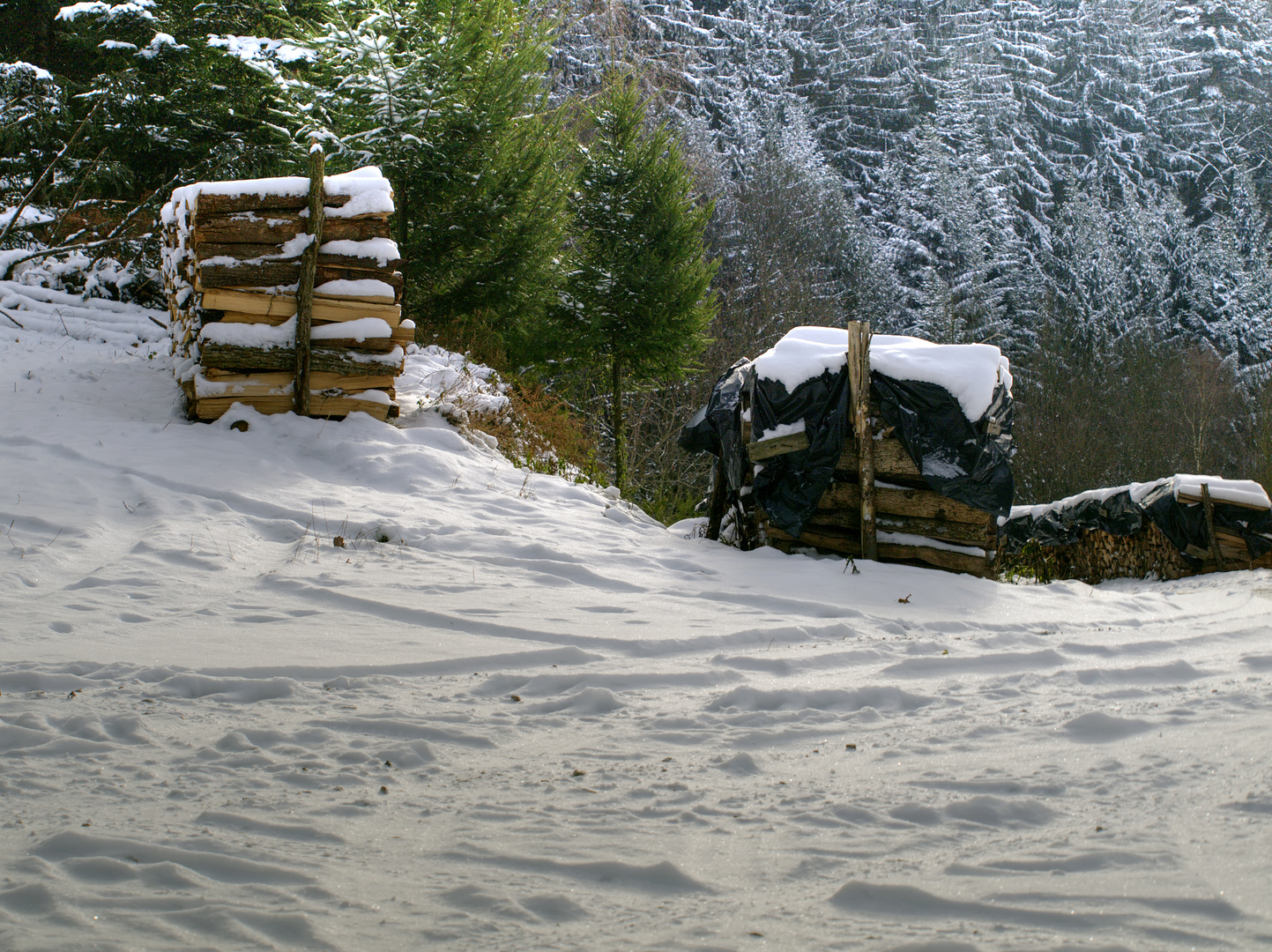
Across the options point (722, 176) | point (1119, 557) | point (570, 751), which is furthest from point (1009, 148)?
point (570, 751)

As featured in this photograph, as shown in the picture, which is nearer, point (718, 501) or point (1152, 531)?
point (718, 501)

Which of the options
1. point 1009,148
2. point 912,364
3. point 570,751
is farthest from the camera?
point 1009,148

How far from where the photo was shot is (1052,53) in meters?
37.3

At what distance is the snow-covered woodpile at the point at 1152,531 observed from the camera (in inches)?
500

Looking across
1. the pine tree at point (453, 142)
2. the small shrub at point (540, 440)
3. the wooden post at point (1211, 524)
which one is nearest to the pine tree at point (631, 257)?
the pine tree at point (453, 142)

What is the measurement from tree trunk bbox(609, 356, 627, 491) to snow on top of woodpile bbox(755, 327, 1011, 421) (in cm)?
735

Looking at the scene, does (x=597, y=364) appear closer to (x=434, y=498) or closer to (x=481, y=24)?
(x=481, y=24)

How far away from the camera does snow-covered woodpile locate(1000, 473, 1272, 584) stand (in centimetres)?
1269

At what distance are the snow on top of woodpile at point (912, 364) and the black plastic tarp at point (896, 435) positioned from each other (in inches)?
2.5

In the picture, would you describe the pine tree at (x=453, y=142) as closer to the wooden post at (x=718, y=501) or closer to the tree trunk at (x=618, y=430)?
the tree trunk at (x=618, y=430)

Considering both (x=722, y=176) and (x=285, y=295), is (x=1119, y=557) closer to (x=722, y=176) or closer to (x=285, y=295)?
(x=285, y=295)

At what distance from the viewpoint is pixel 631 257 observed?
54.3ft

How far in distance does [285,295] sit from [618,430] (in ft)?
28.2

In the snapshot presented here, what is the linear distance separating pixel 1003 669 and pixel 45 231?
14.3 meters
